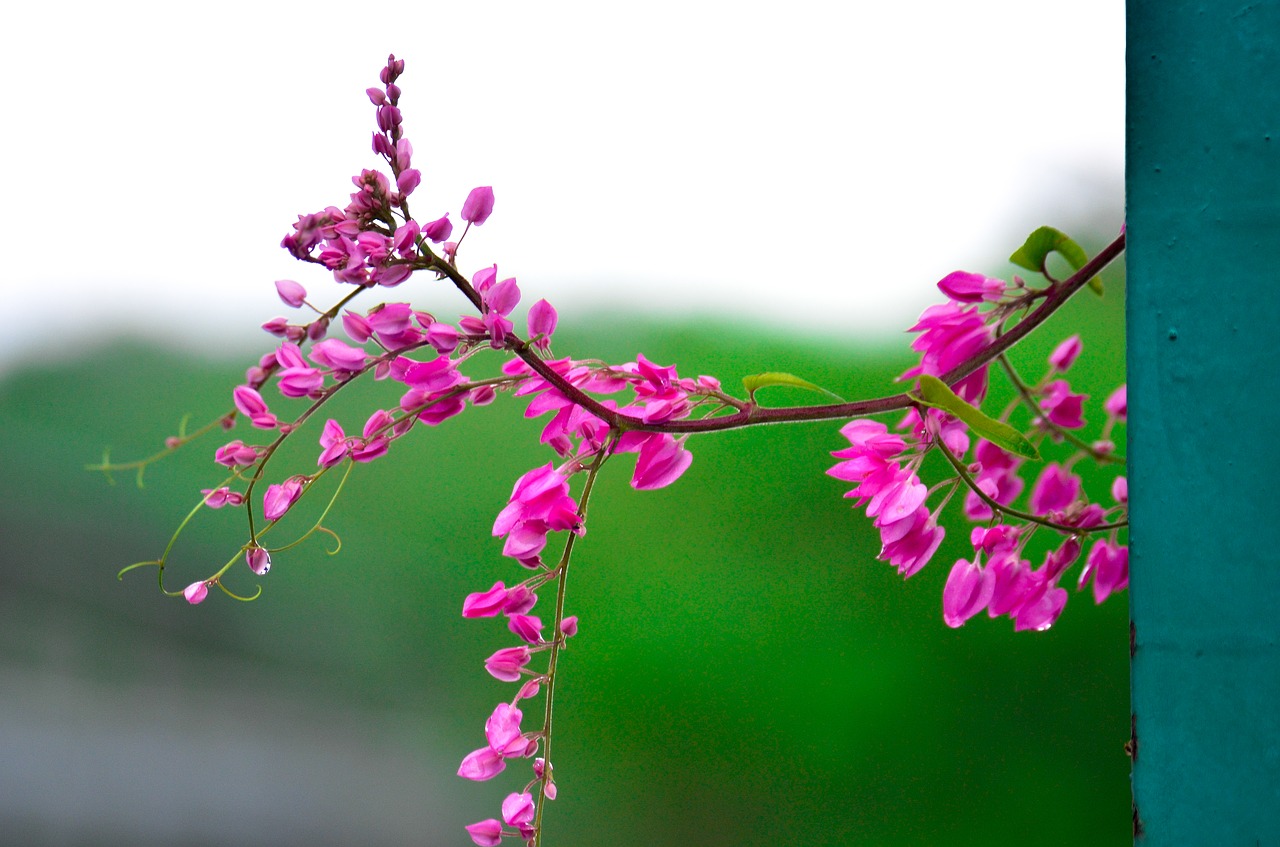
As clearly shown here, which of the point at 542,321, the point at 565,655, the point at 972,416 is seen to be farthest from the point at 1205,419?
the point at 565,655

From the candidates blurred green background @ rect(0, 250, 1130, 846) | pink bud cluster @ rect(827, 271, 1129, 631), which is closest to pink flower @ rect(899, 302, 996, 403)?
pink bud cluster @ rect(827, 271, 1129, 631)

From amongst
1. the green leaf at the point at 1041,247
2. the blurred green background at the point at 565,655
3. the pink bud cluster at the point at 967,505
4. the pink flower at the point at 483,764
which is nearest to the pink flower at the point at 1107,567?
the pink bud cluster at the point at 967,505

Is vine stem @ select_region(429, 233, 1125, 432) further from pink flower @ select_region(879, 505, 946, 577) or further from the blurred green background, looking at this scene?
the blurred green background

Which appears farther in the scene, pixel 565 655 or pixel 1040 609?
pixel 565 655

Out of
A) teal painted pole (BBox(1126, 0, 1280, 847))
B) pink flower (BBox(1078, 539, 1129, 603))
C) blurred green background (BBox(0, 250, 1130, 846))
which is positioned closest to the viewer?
teal painted pole (BBox(1126, 0, 1280, 847))

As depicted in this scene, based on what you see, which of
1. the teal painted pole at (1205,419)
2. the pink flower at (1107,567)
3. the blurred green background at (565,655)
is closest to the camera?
the teal painted pole at (1205,419)

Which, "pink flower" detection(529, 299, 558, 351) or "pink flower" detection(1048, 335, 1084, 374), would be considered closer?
"pink flower" detection(529, 299, 558, 351)

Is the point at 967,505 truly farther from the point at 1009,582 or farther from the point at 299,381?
the point at 299,381

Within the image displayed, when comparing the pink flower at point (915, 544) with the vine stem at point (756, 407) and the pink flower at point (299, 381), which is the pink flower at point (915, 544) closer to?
the vine stem at point (756, 407)
